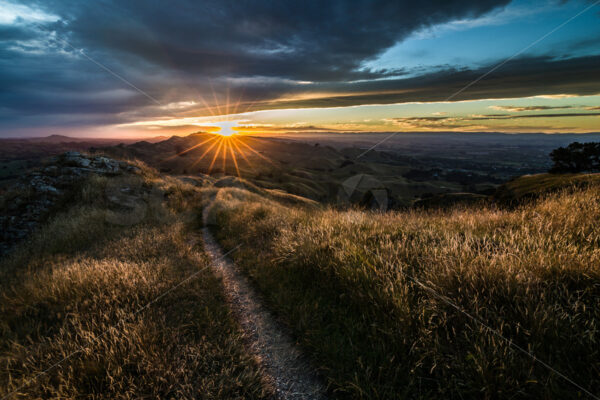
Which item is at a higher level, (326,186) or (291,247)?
(291,247)

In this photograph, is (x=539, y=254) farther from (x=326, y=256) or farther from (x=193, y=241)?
(x=193, y=241)

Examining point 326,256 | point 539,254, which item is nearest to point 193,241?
point 326,256

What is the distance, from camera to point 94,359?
3227mm

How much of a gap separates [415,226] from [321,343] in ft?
16.9

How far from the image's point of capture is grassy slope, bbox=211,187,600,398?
2805 mm

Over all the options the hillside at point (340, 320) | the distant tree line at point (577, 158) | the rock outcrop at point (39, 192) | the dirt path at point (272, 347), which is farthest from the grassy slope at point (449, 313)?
the distant tree line at point (577, 158)

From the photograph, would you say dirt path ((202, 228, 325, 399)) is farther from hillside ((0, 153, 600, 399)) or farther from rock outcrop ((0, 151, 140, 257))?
rock outcrop ((0, 151, 140, 257))

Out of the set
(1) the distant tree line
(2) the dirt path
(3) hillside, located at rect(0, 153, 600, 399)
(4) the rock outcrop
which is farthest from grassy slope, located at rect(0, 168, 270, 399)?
(1) the distant tree line

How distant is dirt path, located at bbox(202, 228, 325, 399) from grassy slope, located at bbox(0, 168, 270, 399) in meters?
0.28

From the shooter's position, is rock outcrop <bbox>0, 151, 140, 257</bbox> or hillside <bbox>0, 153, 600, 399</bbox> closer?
hillside <bbox>0, 153, 600, 399</bbox>

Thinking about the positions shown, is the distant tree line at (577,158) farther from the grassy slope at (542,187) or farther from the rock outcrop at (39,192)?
the rock outcrop at (39,192)

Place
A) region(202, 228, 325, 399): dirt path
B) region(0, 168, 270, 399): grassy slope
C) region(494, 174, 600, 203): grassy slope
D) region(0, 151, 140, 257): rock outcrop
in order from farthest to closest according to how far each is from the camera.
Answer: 1. region(494, 174, 600, 203): grassy slope
2. region(0, 151, 140, 257): rock outcrop
3. region(202, 228, 325, 399): dirt path
4. region(0, 168, 270, 399): grassy slope

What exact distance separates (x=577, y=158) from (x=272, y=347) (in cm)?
5415

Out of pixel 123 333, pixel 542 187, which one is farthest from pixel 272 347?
pixel 542 187
